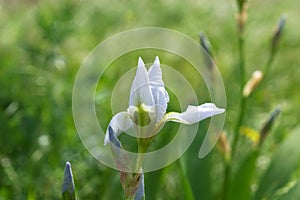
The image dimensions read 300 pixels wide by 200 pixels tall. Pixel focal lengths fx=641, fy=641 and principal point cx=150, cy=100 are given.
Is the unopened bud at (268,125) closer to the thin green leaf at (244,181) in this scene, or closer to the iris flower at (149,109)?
the thin green leaf at (244,181)

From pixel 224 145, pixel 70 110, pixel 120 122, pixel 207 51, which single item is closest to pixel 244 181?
pixel 224 145

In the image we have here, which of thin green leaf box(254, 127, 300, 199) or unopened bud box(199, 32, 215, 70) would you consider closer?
unopened bud box(199, 32, 215, 70)

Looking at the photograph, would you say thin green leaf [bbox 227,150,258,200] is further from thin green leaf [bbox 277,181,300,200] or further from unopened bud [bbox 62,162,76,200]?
unopened bud [bbox 62,162,76,200]

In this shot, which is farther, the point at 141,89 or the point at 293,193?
the point at 293,193

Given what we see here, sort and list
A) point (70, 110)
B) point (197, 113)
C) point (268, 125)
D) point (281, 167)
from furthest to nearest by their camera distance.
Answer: point (70, 110)
point (281, 167)
point (268, 125)
point (197, 113)

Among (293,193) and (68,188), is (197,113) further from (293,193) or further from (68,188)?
(293,193)

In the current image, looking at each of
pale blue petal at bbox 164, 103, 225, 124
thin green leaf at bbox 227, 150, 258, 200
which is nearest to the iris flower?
pale blue petal at bbox 164, 103, 225, 124

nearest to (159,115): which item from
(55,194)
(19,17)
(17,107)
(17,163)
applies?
(55,194)
